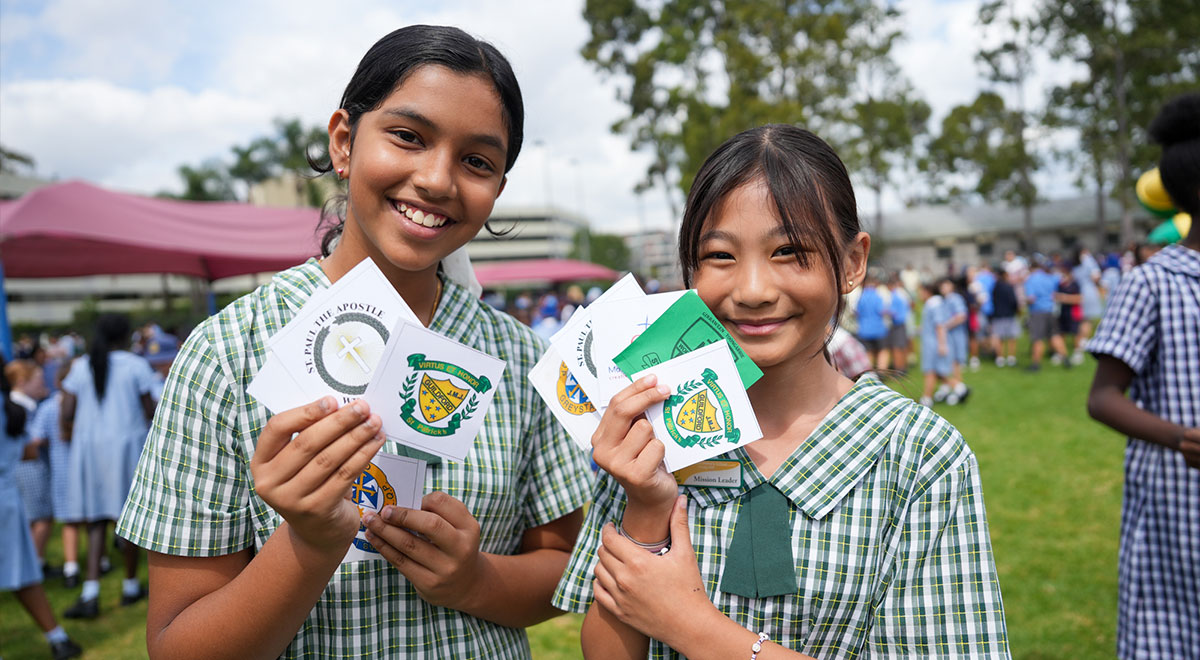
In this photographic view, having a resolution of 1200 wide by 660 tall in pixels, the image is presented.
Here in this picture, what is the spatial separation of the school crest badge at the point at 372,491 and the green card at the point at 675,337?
451 mm

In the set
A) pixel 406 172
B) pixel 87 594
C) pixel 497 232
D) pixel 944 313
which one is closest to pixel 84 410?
pixel 87 594

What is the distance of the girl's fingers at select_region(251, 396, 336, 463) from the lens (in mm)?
1075

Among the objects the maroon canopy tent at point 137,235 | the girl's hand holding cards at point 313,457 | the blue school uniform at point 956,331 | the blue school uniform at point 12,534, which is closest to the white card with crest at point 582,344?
the girl's hand holding cards at point 313,457

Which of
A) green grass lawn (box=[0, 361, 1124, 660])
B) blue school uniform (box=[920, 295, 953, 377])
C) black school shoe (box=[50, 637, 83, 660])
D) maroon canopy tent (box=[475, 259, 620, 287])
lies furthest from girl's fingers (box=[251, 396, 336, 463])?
maroon canopy tent (box=[475, 259, 620, 287])

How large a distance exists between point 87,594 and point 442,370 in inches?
205

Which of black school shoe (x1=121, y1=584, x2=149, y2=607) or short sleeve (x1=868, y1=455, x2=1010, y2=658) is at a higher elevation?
short sleeve (x1=868, y1=455, x2=1010, y2=658)

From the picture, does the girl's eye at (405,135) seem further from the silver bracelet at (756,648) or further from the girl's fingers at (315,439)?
the silver bracelet at (756,648)

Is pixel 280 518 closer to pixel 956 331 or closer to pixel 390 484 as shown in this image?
pixel 390 484

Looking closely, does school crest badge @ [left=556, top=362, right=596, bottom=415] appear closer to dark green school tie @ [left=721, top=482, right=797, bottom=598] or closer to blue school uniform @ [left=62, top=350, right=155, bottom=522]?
dark green school tie @ [left=721, top=482, right=797, bottom=598]

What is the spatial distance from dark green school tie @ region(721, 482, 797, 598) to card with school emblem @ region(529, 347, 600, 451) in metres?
0.31

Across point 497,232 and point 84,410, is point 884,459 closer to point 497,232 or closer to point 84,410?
point 497,232

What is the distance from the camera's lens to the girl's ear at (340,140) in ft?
4.75

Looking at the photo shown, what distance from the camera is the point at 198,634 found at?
1193mm

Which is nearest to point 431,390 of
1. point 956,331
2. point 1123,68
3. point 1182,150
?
point 1182,150
